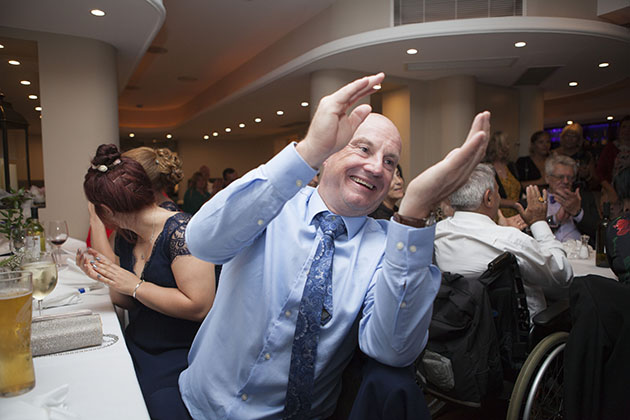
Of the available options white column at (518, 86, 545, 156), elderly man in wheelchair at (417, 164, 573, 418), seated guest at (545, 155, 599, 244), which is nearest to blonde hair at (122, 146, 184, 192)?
elderly man in wheelchair at (417, 164, 573, 418)

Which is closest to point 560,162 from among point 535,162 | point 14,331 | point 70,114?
point 535,162

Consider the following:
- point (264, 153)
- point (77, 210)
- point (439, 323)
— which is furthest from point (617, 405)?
point (264, 153)

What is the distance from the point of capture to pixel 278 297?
1099 millimetres

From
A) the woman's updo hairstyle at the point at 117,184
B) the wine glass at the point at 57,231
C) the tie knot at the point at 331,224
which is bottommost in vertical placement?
the wine glass at the point at 57,231

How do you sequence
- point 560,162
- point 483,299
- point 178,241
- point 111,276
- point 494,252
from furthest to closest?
point 560,162 < point 494,252 < point 483,299 < point 178,241 < point 111,276

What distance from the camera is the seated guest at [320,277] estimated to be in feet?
2.86

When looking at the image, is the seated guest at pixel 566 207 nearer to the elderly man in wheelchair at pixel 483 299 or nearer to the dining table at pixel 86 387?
the elderly man in wheelchair at pixel 483 299

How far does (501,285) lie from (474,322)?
0.81 ft

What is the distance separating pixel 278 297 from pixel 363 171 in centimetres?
39

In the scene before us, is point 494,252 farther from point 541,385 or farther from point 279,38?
point 279,38

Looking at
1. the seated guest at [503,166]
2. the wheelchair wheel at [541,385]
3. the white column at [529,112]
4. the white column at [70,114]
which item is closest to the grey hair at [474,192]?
the wheelchair wheel at [541,385]

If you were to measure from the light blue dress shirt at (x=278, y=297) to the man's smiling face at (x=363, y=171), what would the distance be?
0.04 meters

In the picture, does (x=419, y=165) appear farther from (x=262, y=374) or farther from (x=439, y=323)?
(x=262, y=374)

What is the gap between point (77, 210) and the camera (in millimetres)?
4859
